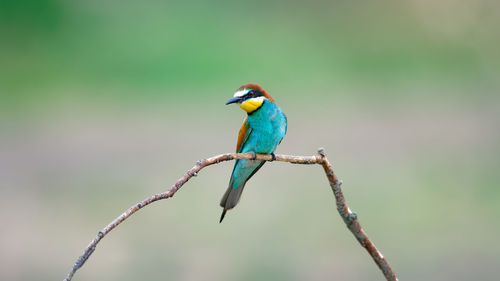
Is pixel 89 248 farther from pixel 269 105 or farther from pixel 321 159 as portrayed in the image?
pixel 269 105

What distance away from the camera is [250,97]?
5.71 ft

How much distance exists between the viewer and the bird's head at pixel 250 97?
1.71 metres

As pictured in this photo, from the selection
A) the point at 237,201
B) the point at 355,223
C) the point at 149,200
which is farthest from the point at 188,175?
the point at 237,201

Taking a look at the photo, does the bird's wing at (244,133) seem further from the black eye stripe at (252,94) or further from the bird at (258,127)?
the black eye stripe at (252,94)

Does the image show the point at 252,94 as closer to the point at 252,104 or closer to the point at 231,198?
the point at 252,104

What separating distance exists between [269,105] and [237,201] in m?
0.37

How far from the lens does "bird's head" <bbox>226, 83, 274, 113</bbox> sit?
5.62ft

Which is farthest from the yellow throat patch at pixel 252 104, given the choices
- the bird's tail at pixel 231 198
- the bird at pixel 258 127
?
the bird's tail at pixel 231 198

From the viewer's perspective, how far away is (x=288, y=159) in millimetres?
1077

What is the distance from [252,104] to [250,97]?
0.12 ft

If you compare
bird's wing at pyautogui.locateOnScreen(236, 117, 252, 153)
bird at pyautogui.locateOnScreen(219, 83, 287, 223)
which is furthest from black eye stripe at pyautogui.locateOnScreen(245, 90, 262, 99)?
bird's wing at pyautogui.locateOnScreen(236, 117, 252, 153)

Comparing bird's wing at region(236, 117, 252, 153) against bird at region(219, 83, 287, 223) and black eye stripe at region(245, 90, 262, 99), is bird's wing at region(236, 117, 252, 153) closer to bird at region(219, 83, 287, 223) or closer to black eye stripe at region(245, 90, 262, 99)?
bird at region(219, 83, 287, 223)

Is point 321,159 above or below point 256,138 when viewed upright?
below

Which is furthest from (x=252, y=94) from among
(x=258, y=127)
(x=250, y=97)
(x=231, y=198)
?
(x=231, y=198)
